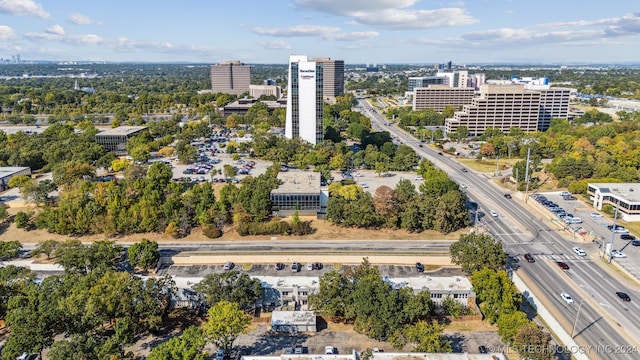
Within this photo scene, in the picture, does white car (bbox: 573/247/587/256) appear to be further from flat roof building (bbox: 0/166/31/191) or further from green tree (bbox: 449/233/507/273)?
flat roof building (bbox: 0/166/31/191)

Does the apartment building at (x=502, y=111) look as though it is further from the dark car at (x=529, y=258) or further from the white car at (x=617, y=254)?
the dark car at (x=529, y=258)

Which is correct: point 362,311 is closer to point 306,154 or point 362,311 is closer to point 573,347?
point 573,347

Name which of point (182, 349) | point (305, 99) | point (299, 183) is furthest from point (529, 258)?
point (305, 99)

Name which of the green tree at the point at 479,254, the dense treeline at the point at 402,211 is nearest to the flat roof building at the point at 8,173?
the dense treeline at the point at 402,211

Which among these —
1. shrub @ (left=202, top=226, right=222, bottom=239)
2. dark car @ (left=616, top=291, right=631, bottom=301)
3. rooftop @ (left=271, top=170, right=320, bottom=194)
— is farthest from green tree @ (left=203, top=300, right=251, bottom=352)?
dark car @ (left=616, top=291, right=631, bottom=301)

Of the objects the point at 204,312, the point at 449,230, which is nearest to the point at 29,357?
the point at 204,312

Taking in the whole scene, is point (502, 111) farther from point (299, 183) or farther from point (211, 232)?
point (211, 232)
